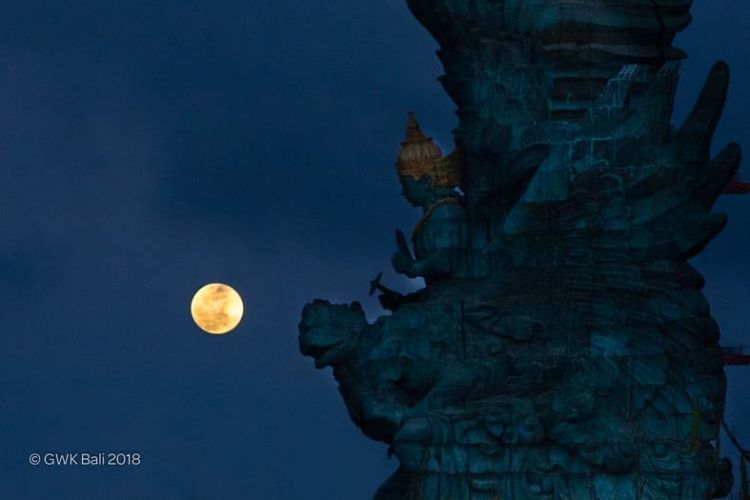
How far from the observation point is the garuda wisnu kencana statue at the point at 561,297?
36.2 meters

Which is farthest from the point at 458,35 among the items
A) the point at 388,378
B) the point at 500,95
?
the point at 388,378

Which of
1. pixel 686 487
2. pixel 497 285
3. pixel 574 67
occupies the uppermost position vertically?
pixel 574 67

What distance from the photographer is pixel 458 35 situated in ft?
124

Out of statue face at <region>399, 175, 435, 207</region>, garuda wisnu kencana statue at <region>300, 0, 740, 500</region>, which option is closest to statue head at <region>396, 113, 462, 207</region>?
statue face at <region>399, 175, 435, 207</region>

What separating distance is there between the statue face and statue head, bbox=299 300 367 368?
5.56 feet

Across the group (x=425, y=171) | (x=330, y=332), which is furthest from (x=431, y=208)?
(x=330, y=332)

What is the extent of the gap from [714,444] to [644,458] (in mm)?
952

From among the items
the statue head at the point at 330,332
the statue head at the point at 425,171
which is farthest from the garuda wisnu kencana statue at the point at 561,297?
the statue head at the point at 425,171

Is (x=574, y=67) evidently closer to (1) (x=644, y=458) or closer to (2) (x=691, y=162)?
(2) (x=691, y=162)

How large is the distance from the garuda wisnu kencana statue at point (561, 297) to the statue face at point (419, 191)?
1.93 feet

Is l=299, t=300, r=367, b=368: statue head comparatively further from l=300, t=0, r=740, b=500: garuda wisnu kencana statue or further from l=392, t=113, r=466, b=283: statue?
l=392, t=113, r=466, b=283: statue

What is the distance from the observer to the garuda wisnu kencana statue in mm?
36219

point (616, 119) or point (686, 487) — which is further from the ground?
point (616, 119)

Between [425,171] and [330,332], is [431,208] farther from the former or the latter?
[330,332]
